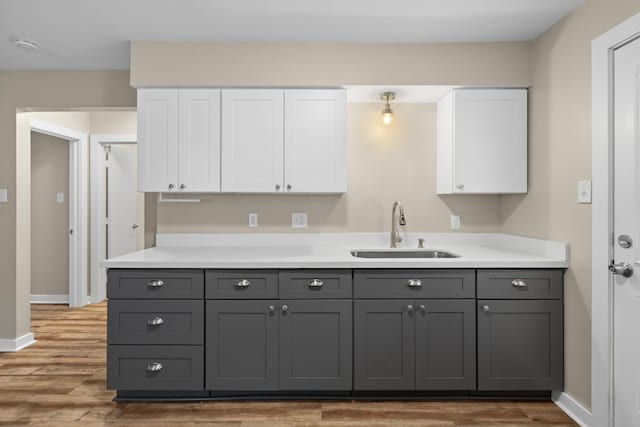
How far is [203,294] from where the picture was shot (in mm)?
2551

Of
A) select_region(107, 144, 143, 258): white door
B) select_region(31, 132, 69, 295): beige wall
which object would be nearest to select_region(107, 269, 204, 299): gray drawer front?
select_region(107, 144, 143, 258): white door

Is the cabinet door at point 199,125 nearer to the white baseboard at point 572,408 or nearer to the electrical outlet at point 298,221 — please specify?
the electrical outlet at point 298,221

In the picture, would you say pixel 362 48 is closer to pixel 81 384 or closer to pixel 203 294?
pixel 203 294

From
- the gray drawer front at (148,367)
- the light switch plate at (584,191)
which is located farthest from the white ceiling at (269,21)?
the gray drawer front at (148,367)

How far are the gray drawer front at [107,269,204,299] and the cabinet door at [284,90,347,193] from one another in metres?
0.90

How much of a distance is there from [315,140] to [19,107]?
8.55 ft

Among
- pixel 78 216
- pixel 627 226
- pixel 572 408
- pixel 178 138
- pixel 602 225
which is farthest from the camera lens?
pixel 78 216

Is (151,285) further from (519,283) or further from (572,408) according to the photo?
(572,408)

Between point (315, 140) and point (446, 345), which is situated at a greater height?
point (315, 140)

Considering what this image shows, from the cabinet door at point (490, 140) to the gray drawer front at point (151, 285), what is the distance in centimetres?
184

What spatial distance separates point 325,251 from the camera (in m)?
3.15

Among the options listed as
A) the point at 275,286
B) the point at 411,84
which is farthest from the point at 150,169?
the point at 411,84

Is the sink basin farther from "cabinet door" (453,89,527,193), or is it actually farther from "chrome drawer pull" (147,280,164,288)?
"chrome drawer pull" (147,280,164,288)

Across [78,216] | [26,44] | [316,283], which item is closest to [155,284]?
[316,283]
